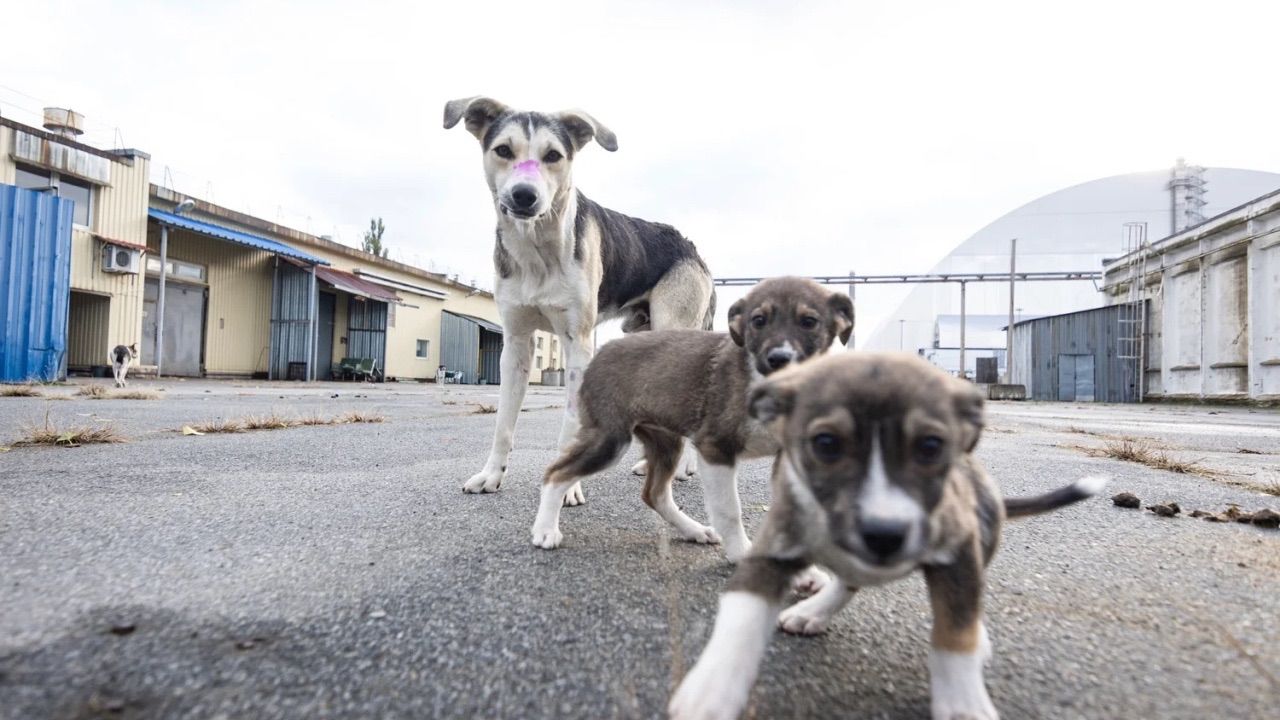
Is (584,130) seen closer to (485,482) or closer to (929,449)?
(485,482)

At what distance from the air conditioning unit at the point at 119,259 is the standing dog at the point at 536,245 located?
71.9 feet

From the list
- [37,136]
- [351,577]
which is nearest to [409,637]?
[351,577]

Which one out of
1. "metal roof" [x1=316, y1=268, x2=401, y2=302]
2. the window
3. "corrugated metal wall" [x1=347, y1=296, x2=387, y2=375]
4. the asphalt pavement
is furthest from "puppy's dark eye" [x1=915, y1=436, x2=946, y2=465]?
"corrugated metal wall" [x1=347, y1=296, x2=387, y2=375]

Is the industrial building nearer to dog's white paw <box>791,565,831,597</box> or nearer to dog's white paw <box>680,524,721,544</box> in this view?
dog's white paw <box>680,524,721,544</box>

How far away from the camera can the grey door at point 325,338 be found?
2819 centimetres

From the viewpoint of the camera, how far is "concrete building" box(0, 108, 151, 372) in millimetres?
18156

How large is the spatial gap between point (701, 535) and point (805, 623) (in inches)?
35.4

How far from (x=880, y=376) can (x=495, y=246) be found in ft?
9.33

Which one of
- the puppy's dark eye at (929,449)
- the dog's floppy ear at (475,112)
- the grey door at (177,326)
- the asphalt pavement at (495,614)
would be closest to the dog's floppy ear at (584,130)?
the dog's floppy ear at (475,112)

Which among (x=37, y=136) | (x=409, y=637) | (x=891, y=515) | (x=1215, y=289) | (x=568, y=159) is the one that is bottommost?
(x=409, y=637)

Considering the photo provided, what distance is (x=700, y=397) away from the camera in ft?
7.69

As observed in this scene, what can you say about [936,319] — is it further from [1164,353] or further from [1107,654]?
[1107,654]

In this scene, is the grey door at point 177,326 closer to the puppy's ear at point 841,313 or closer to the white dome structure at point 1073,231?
the puppy's ear at point 841,313

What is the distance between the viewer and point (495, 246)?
3725 millimetres
